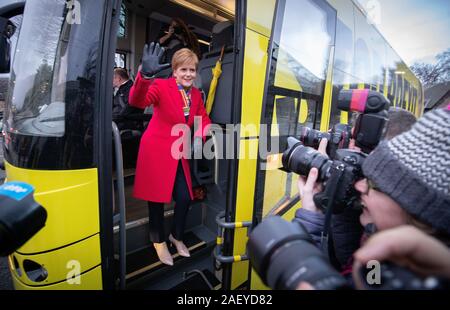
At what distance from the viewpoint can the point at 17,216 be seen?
2.31 feet

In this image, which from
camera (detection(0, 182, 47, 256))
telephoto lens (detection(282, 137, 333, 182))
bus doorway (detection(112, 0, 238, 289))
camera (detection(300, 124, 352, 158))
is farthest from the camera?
bus doorway (detection(112, 0, 238, 289))

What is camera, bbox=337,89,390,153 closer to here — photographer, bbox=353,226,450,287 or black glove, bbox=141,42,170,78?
photographer, bbox=353,226,450,287

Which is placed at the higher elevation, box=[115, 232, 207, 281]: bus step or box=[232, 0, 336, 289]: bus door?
box=[232, 0, 336, 289]: bus door

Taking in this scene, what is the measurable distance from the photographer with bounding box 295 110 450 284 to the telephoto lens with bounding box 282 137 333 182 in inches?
11.7

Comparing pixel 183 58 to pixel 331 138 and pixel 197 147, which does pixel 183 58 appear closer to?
pixel 197 147

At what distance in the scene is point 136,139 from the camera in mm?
3426

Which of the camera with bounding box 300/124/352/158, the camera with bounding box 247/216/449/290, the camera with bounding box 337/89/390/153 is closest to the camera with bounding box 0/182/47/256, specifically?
the camera with bounding box 247/216/449/290

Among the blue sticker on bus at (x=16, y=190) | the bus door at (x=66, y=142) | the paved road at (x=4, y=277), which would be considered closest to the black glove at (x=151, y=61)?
the bus door at (x=66, y=142)

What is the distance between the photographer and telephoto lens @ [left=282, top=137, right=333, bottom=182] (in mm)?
1155

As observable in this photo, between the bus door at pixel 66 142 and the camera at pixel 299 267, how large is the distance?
39.3 inches

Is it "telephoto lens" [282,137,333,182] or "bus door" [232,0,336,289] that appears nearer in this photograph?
"telephoto lens" [282,137,333,182]

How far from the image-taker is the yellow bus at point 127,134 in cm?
123

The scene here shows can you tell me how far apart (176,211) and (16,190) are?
5.15 ft
